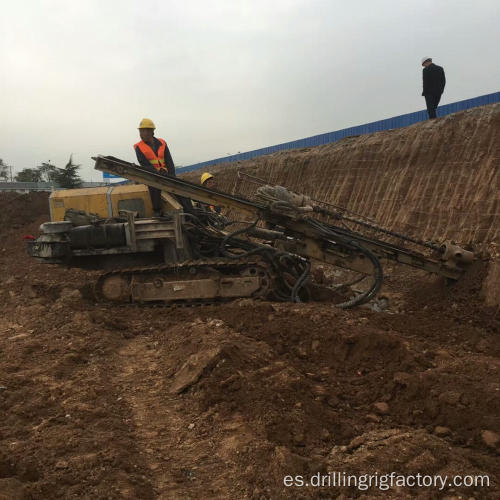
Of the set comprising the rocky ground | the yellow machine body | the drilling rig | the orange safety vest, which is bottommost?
the rocky ground

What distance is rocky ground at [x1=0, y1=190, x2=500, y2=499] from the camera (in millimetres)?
2670

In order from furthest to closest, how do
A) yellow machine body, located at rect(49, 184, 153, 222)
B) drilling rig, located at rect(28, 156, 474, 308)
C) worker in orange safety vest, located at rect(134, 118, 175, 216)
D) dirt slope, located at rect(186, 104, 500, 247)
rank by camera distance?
dirt slope, located at rect(186, 104, 500, 247) → yellow machine body, located at rect(49, 184, 153, 222) → worker in orange safety vest, located at rect(134, 118, 175, 216) → drilling rig, located at rect(28, 156, 474, 308)

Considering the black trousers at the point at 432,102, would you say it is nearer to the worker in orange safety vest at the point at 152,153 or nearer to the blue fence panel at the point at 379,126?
the blue fence panel at the point at 379,126

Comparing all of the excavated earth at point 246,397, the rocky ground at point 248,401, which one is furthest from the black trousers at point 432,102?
the rocky ground at point 248,401

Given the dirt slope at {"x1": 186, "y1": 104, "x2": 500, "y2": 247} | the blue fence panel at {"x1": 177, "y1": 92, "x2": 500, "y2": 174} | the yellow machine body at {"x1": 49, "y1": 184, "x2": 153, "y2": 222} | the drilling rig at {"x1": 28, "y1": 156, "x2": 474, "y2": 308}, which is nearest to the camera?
the drilling rig at {"x1": 28, "y1": 156, "x2": 474, "y2": 308}

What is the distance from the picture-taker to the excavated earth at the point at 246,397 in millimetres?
2678

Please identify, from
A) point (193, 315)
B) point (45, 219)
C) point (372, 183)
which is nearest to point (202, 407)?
point (193, 315)

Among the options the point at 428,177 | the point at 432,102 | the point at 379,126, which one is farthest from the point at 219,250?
the point at 379,126

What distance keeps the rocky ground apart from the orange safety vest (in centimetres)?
256

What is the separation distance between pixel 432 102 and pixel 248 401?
899 cm

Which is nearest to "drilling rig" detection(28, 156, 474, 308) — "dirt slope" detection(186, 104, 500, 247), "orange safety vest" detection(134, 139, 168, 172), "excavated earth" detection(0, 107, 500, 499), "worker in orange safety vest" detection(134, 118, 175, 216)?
"worker in orange safety vest" detection(134, 118, 175, 216)

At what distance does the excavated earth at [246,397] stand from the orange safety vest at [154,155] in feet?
7.52

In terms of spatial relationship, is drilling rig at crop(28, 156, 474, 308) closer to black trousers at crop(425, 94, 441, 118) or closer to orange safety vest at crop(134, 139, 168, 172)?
orange safety vest at crop(134, 139, 168, 172)

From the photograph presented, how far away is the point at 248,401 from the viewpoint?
138 inches
